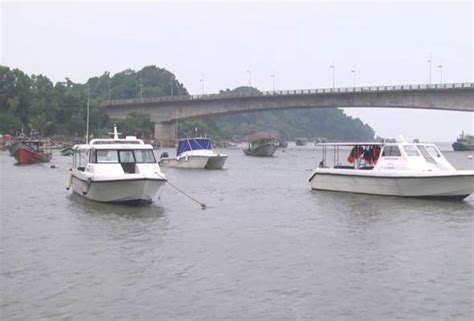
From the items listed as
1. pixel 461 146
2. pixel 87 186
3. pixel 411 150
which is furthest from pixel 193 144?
pixel 461 146

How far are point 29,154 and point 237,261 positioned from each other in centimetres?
5286

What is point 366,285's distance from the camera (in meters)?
15.5

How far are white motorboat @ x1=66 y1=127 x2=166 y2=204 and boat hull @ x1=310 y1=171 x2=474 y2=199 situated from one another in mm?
10949

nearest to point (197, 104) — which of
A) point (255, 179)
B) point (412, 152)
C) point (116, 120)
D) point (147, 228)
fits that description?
point (116, 120)

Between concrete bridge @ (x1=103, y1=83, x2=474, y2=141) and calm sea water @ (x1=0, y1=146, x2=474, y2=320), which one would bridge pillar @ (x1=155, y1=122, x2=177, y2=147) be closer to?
→ concrete bridge @ (x1=103, y1=83, x2=474, y2=141)

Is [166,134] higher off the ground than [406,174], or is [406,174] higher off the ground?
[166,134]

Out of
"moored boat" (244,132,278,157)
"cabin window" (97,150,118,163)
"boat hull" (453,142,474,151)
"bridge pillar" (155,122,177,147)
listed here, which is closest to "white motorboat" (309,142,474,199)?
"cabin window" (97,150,118,163)

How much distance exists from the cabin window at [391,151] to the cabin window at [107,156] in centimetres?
1338

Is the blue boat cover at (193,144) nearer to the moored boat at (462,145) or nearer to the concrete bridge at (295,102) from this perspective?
the concrete bridge at (295,102)

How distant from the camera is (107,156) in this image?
2997 cm

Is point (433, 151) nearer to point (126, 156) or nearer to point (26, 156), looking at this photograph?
point (126, 156)

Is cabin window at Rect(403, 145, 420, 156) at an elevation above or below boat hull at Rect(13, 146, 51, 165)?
above

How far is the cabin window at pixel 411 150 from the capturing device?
33.1 m

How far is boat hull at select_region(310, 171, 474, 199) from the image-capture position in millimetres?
31844
